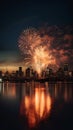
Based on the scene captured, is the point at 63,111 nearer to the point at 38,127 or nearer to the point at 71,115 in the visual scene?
the point at 71,115

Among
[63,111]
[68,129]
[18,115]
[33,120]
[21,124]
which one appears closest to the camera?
[68,129]

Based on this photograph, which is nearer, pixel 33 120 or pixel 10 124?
pixel 10 124

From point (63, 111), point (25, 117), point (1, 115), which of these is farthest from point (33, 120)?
point (63, 111)

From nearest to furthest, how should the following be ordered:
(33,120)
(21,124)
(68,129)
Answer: (68,129) < (21,124) < (33,120)

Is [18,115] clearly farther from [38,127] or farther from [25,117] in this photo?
[38,127]

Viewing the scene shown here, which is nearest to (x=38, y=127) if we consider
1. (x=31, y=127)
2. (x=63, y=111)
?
(x=31, y=127)

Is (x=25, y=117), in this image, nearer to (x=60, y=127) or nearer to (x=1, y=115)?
(x=1, y=115)

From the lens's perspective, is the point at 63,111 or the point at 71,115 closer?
the point at 71,115

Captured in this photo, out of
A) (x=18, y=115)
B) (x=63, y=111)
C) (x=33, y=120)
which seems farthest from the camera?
(x=63, y=111)

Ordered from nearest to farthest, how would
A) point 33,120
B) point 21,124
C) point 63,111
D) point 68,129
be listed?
point 68,129, point 21,124, point 33,120, point 63,111
